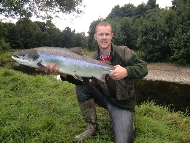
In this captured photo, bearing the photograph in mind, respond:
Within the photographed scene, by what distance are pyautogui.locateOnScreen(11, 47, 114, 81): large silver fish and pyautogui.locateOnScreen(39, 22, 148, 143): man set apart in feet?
0.42

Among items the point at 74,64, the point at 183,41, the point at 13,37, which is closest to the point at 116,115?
the point at 74,64

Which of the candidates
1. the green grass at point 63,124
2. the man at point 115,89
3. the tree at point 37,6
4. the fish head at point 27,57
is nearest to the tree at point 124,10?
the tree at point 37,6

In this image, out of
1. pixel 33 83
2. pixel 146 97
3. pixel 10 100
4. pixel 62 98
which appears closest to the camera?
pixel 10 100

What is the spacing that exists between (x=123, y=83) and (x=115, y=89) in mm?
194

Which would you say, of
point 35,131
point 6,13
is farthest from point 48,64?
point 6,13

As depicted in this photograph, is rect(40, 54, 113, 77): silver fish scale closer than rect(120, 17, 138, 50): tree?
Yes

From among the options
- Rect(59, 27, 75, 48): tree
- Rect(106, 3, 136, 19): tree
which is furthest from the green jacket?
Rect(59, 27, 75, 48): tree

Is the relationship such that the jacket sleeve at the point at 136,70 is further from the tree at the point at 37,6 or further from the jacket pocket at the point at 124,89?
the tree at the point at 37,6

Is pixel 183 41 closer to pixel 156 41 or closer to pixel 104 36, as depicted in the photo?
pixel 156 41

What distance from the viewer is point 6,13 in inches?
378

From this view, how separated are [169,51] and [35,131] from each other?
74.8 feet

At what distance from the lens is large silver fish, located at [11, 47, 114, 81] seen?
2.51 m

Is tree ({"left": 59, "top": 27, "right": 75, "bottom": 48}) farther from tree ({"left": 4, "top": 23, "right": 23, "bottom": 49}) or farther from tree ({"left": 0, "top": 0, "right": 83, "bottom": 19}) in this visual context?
tree ({"left": 0, "top": 0, "right": 83, "bottom": 19})

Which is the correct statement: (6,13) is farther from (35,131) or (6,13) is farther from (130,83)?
(130,83)
